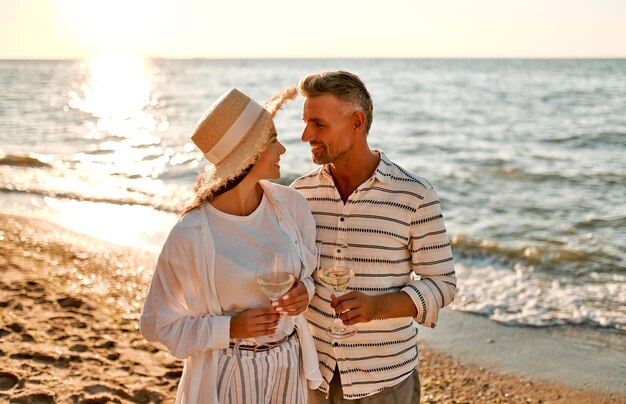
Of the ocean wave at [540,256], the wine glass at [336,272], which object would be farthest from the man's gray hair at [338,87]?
the ocean wave at [540,256]

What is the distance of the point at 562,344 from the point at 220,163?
5722mm

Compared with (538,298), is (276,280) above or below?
above

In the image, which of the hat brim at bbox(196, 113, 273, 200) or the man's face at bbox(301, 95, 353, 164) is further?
the man's face at bbox(301, 95, 353, 164)

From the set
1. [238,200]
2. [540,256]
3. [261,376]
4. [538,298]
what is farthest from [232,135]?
[540,256]

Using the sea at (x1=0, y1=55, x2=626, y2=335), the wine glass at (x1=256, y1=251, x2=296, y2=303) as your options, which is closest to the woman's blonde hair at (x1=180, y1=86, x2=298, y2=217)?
the wine glass at (x1=256, y1=251, x2=296, y2=303)

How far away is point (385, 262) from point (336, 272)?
38cm

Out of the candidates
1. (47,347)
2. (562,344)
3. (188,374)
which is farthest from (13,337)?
(562,344)

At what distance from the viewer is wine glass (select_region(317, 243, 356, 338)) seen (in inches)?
118

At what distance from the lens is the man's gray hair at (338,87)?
331cm

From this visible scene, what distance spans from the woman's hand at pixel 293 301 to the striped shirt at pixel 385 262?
15.3 inches

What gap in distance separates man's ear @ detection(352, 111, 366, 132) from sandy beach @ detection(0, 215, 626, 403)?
3283 mm

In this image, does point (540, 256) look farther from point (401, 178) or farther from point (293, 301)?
point (293, 301)

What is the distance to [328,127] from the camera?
3.35 meters

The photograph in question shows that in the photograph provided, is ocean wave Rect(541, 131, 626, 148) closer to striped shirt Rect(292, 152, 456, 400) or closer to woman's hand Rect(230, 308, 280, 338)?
striped shirt Rect(292, 152, 456, 400)
